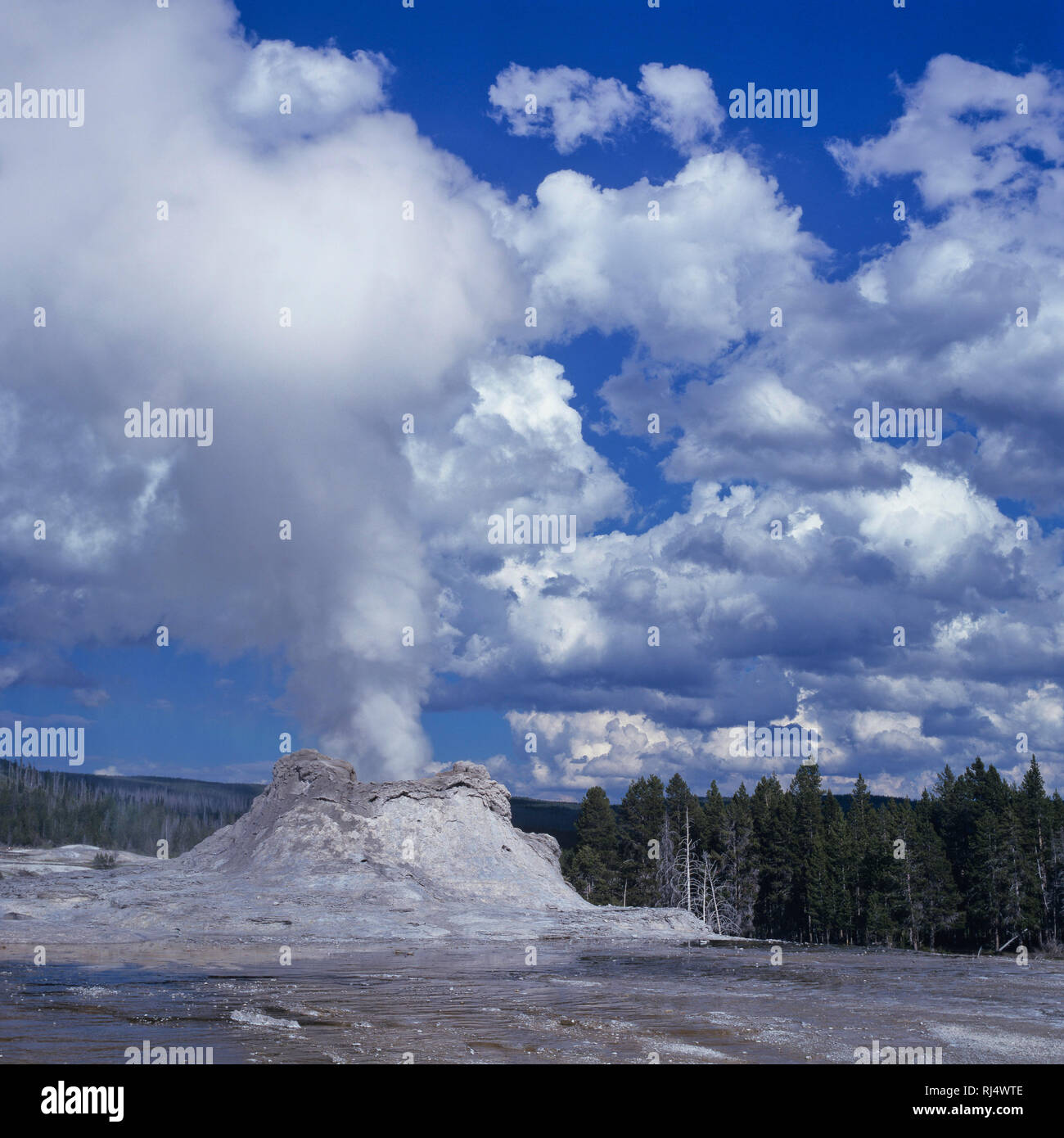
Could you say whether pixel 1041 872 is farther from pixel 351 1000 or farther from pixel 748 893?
pixel 351 1000

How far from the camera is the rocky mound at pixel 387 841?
62938 millimetres

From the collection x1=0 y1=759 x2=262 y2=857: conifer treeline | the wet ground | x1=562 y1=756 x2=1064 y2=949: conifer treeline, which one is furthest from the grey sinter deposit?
x1=0 y1=759 x2=262 y2=857: conifer treeline

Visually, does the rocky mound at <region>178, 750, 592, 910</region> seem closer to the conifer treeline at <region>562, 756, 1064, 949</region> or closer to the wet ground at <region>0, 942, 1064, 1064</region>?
the wet ground at <region>0, 942, 1064, 1064</region>

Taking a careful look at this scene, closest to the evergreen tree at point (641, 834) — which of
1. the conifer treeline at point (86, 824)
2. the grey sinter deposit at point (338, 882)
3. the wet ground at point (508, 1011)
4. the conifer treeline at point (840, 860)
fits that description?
the conifer treeline at point (840, 860)

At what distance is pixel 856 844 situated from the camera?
8725cm

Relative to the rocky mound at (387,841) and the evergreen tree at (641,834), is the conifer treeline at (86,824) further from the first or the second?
the rocky mound at (387,841)

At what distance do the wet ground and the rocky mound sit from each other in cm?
1442

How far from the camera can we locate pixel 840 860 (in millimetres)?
84688

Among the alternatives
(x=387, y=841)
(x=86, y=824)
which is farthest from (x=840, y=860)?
(x=86, y=824)

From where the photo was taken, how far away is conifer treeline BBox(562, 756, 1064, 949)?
257ft

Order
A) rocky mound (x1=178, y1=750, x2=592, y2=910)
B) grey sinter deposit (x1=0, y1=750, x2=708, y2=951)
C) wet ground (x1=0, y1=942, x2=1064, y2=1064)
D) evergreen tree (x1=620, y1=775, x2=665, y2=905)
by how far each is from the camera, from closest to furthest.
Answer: wet ground (x1=0, y1=942, x2=1064, y2=1064) < grey sinter deposit (x1=0, y1=750, x2=708, y2=951) < rocky mound (x1=178, y1=750, x2=592, y2=910) < evergreen tree (x1=620, y1=775, x2=665, y2=905)

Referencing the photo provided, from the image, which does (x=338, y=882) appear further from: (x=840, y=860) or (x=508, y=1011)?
(x=840, y=860)
